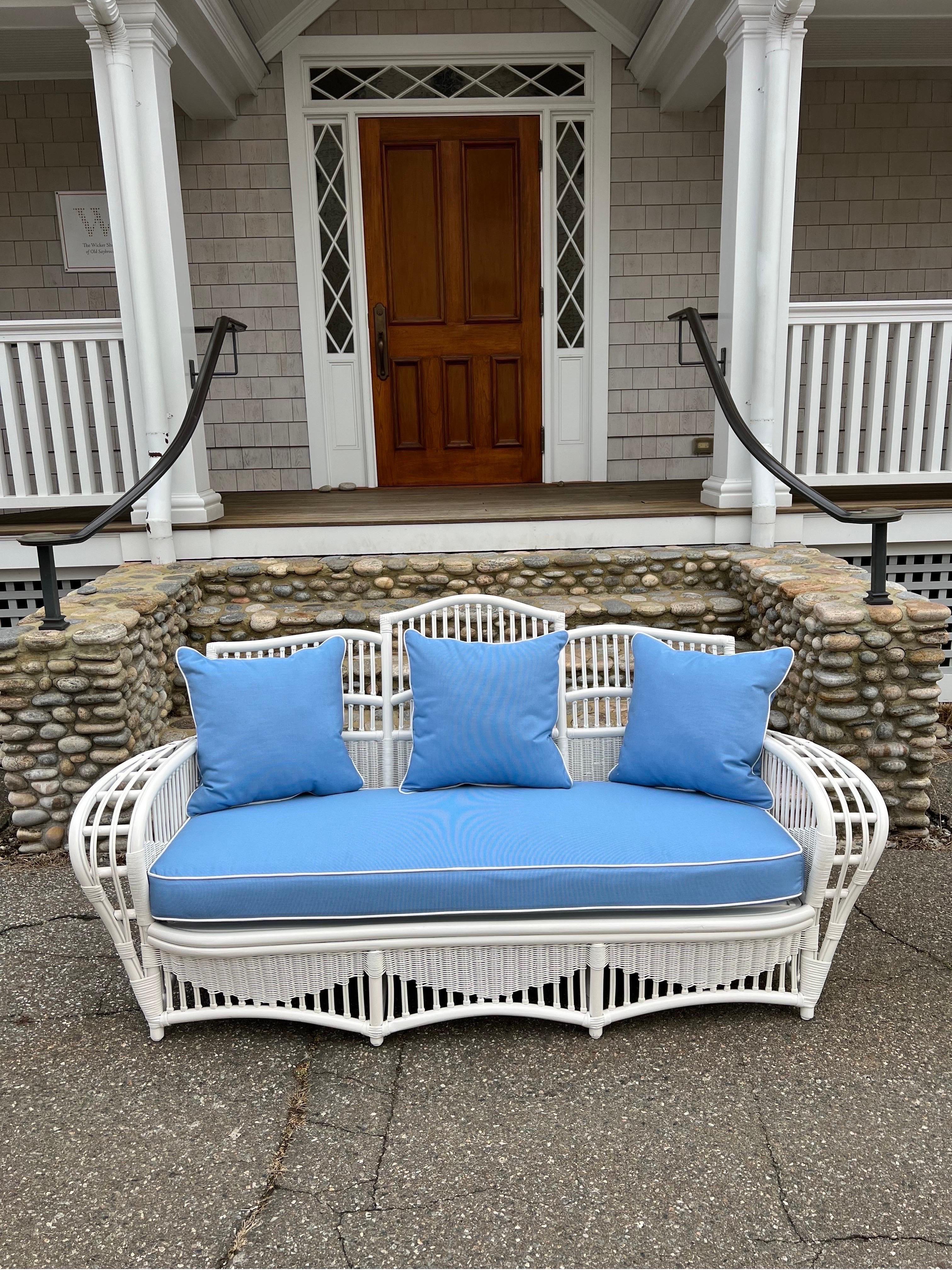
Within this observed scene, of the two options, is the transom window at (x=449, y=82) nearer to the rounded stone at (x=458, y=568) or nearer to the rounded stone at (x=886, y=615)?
the rounded stone at (x=458, y=568)

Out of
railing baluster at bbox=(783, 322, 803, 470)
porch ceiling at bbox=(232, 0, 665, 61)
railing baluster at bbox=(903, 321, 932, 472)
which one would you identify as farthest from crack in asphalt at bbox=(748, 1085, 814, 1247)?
porch ceiling at bbox=(232, 0, 665, 61)

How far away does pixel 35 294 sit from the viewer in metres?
5.97

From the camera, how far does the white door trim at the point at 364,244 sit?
224 inches

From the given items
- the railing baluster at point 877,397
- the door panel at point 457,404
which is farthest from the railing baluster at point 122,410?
the railing baluster at point 877,397

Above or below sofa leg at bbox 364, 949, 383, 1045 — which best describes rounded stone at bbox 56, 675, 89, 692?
above

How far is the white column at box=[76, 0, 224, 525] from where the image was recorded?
4.17 m

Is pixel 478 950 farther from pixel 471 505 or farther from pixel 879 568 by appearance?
pixel 471 505

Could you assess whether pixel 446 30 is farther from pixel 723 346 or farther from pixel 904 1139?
pixel 904 1139

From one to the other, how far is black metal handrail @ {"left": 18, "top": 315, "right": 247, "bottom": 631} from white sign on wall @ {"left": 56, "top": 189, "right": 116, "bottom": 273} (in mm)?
1452

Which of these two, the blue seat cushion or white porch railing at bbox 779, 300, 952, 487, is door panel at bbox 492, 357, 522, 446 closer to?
white porch railing at bbox 779, 300, 952, 487

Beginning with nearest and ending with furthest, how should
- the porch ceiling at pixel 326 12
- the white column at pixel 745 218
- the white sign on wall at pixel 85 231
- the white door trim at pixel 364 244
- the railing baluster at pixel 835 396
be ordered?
the white column at pixel 745 218 → the railing baluster at pixel 835 396 → the porch ceiling at pixel 326 12 → the white door trim at pixel 364 244 → the white sign on wall at pixel 85 231

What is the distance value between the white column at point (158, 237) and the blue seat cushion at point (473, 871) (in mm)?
2721

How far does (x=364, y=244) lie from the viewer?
5.93 meters

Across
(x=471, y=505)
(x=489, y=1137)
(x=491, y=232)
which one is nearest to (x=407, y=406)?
(x=491, y=232)
